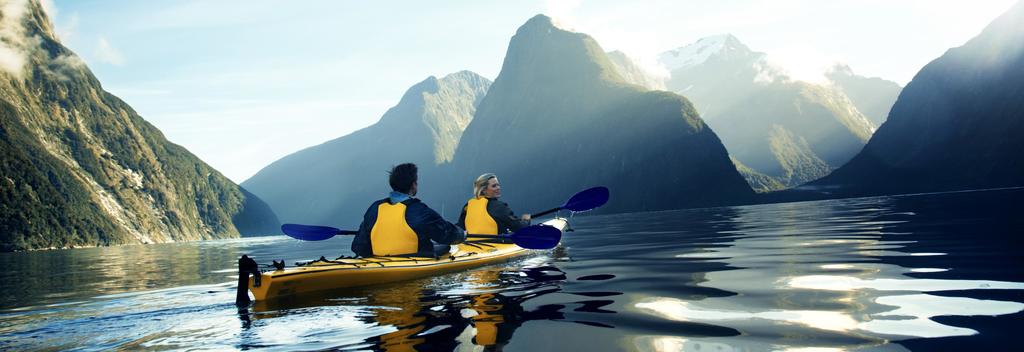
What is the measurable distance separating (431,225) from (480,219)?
4.04 meters

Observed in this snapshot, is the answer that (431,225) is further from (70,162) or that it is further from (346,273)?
(70,162)

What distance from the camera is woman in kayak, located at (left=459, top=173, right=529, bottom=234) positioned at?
14789 mm

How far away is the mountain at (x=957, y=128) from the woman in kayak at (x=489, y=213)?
5904 inches

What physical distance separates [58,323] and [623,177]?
174 m

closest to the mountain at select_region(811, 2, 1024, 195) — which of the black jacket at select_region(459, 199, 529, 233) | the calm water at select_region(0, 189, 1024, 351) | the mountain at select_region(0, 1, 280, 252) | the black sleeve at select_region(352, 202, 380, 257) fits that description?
the black jacket at select_region(459, 199, 529, 233)

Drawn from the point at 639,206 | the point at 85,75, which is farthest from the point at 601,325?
the point at 85,75

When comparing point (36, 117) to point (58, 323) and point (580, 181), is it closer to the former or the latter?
point (580, 181)

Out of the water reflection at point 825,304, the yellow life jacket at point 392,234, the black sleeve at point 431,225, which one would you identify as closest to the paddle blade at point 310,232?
the yellow life jacket at point 392,234

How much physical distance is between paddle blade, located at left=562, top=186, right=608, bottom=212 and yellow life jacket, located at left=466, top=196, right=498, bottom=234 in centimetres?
425

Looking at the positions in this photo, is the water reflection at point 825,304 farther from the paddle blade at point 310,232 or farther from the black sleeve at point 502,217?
the paddle blade at point 310,232

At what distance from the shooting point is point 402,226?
36.9 ft

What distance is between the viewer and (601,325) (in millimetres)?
6383

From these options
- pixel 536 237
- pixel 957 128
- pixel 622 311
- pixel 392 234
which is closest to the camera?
pixel 622 311

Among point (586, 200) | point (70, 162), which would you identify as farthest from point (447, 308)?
point (70, 162)
